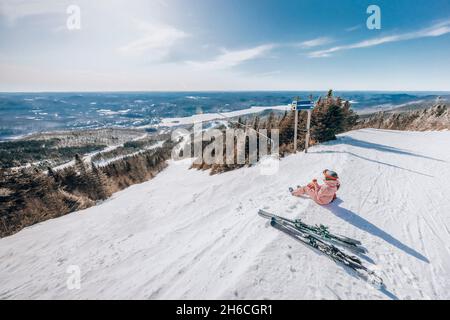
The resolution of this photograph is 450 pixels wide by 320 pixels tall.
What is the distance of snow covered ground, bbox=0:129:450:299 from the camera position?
12.4 ft

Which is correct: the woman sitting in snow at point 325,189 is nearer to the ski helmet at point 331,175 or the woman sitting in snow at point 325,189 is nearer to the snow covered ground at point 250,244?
the ski helmet at point 331,175

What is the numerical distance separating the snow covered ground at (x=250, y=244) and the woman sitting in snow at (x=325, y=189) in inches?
11.0

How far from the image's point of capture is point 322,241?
461 centimetres

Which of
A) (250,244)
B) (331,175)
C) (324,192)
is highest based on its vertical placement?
(331,175)

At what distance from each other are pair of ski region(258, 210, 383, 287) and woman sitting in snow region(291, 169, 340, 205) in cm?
136

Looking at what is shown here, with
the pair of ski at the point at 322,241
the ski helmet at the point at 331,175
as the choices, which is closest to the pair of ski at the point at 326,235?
the pair of ski at the point at 322,241

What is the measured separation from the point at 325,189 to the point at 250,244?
2.99 meters

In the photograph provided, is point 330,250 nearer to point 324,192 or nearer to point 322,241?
point 322,241

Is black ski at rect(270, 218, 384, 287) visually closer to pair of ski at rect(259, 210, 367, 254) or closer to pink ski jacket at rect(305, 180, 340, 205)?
pair of ski at rect(259, 210, 367, 254)

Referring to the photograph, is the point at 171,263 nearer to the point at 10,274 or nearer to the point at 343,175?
the point at 10,274

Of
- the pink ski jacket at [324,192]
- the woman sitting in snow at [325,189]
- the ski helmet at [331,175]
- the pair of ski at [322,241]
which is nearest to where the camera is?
the pair of ski at [322,241]

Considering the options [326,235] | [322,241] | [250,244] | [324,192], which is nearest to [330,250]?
[322,241]

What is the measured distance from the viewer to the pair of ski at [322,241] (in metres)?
3.97

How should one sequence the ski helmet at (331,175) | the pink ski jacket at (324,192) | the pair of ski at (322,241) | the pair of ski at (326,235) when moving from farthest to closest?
the pink ski jacket at (324,192), the ski helmet at (331,175), the pair of ski at (326,235), the pair of ski at (322,241)
